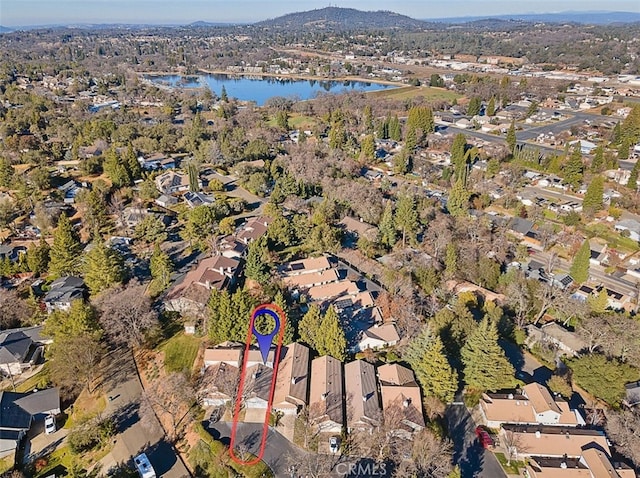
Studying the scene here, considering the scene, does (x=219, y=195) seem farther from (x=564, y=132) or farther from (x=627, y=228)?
(x=564, y=132)

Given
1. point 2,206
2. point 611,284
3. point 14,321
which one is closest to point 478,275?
point 611,284

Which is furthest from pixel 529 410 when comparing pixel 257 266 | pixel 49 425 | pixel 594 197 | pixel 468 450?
pixel 594 197

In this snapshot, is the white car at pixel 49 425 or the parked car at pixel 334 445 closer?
the parked car at pixel 334 445

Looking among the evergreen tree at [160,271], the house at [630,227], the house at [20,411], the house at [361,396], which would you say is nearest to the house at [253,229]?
the evergreen tree at [160,271]

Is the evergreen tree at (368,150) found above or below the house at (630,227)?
above

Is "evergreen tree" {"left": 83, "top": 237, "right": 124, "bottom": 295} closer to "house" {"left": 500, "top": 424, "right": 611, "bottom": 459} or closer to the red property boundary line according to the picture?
the red property boundary line

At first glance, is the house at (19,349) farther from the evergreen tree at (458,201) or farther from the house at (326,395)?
the evergreen tree at (458,201)

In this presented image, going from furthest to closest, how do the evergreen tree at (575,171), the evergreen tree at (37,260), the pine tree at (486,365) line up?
1. the evergreen tree at (575,171)
2. the evergreen tree at (37,260)
3. the pine tree at (486,365)

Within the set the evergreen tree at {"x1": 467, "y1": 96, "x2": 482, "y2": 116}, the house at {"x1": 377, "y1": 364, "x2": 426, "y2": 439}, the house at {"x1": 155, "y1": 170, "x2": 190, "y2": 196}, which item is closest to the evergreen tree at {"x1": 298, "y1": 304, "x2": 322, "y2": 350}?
the house at {"x1": 377, "y1": 364, "x2": 426, "y2": 439}
